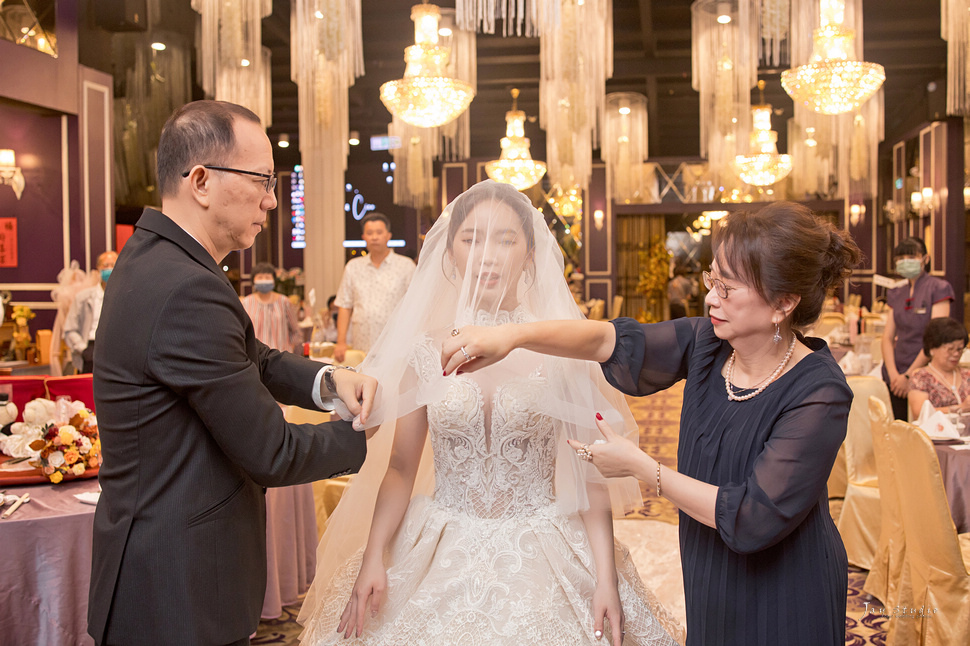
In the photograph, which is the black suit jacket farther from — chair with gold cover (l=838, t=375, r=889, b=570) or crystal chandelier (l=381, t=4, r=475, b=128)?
crystal chandelier (l=381, t=4, r=475, b=128)

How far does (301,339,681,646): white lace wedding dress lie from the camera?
1648mm

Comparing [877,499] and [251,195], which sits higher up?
[251,195]

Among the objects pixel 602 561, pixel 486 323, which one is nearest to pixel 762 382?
pixel 602 561

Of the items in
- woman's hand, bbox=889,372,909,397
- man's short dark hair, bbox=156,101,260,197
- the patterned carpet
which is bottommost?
the patterned carpet

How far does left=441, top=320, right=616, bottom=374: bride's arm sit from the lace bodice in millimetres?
250

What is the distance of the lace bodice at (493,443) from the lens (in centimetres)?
186

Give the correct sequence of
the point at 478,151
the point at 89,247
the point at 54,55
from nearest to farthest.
A: the point at 54,55, the point at 89,247, the point at 478,151

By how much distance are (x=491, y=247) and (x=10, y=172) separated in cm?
843

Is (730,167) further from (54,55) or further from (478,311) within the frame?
(478,311)

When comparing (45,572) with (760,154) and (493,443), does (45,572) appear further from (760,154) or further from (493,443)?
(760,154)

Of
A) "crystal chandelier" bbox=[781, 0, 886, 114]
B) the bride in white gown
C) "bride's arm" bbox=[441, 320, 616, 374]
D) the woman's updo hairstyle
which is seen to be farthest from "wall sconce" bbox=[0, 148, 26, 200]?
the woman's updo hairstyle

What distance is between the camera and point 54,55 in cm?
850

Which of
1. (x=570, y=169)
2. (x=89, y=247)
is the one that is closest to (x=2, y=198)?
(x=89, y=247)

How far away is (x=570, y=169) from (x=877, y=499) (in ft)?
18.9
